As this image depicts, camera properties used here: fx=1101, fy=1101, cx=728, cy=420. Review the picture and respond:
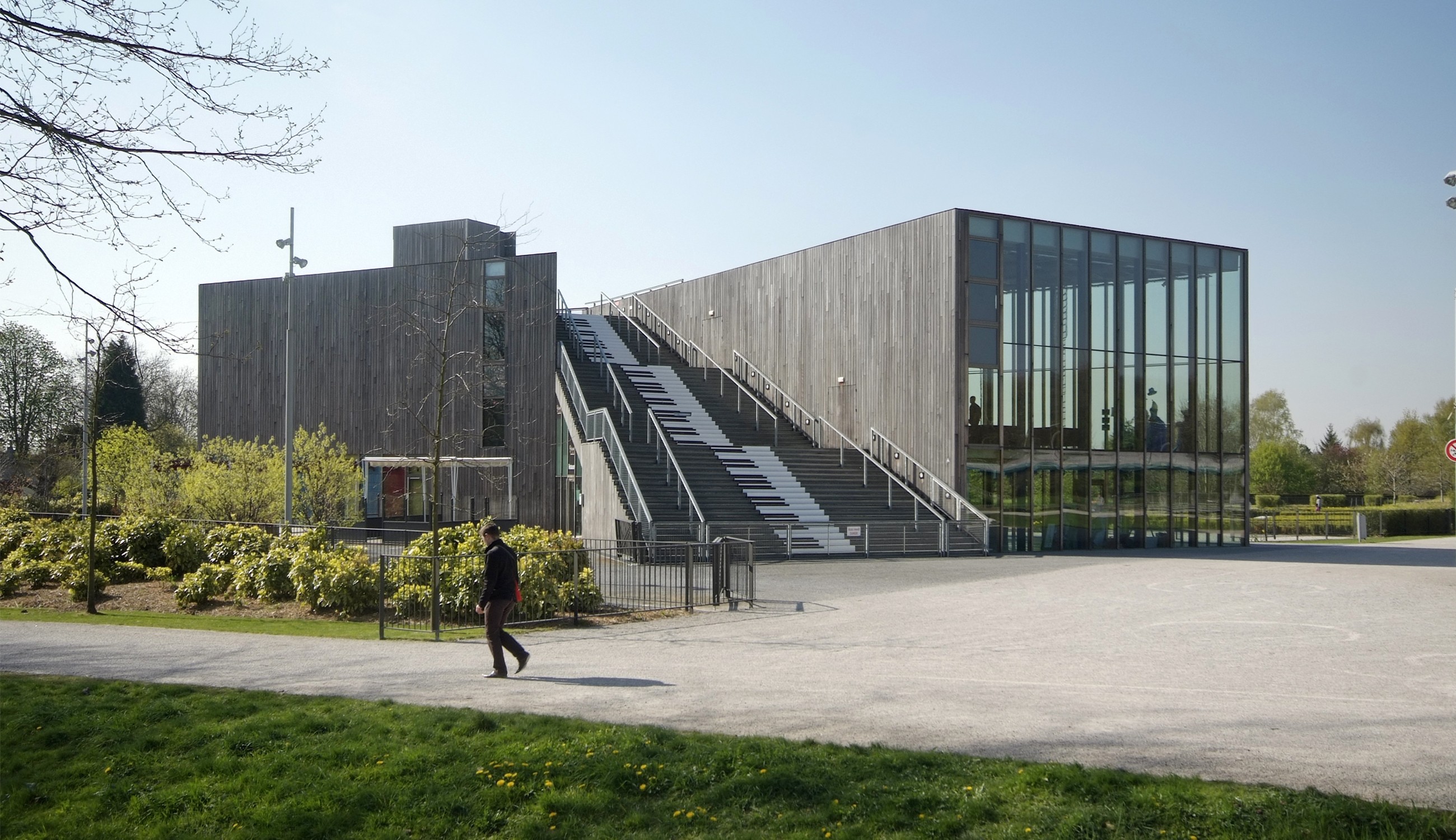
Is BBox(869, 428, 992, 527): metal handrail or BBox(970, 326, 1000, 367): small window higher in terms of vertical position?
BBox(970, 326, 1000, 367): small window

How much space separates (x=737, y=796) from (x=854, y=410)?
27.6 meters

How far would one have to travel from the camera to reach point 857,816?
→ 6293 millimetres

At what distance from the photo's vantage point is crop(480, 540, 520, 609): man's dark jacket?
10.9m

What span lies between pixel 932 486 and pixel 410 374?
1783cm

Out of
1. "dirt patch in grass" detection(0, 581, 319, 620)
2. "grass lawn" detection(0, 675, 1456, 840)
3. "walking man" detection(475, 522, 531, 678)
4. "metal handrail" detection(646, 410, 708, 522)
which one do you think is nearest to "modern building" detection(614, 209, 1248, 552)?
"metal handrail" detection(646, 410, 708, 522)

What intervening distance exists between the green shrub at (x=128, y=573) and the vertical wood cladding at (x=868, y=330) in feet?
63.3

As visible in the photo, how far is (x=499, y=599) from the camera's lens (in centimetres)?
1089

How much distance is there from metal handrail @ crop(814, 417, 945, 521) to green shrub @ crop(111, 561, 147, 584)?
1809cm

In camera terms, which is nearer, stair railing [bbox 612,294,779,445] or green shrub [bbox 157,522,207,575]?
green shrub [bbox 157,522,207,575]

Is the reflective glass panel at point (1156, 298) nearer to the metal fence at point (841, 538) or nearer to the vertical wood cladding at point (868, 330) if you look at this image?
the vertical wood cladding at point (868, 330)

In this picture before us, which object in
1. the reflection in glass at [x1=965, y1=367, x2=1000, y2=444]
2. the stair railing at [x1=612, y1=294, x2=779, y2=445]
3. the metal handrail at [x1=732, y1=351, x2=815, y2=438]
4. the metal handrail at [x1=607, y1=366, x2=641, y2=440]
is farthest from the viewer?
the stair railing at [x1=612, y1=294, x2=779, y2=445]

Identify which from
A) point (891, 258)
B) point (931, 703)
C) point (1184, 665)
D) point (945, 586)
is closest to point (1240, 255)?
point (891, 258)

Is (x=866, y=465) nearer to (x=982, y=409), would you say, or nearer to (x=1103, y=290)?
(x=982, y=409)

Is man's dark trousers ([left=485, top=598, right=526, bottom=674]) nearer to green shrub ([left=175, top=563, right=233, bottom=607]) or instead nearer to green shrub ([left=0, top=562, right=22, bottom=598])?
green shrub ([left=175, top=563, right=233, bottom=607])
